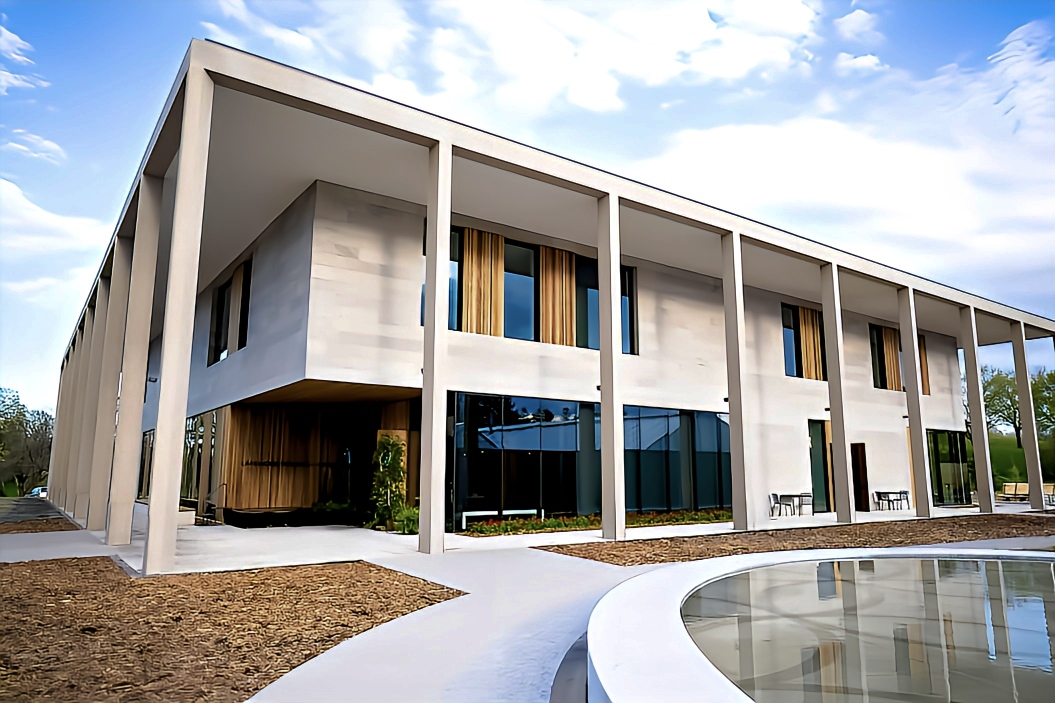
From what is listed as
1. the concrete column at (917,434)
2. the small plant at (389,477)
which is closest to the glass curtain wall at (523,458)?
the small plant at (389,477)

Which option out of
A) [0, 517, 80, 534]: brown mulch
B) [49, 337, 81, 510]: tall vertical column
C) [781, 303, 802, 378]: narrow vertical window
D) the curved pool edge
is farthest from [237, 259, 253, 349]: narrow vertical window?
[781, 303, 802, 378]: narrow vertical window

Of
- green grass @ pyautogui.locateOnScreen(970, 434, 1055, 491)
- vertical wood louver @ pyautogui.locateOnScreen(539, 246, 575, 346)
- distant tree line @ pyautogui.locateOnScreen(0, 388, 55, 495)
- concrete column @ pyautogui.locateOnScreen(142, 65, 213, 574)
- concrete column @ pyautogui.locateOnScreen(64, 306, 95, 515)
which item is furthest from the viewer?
distant tree line @ pyautogui.locateOnScreen(0, 388, 55, 495)

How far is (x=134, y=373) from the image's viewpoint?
10930 millimetres

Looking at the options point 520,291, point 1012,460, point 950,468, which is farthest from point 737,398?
point 1012,460

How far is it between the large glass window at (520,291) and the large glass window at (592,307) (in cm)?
135

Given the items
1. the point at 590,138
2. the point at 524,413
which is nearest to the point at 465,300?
the point at 524,413

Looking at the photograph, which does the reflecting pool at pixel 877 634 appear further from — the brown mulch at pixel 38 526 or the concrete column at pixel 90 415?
the concrete column at pixel 90 415

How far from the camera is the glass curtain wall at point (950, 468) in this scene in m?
24.3

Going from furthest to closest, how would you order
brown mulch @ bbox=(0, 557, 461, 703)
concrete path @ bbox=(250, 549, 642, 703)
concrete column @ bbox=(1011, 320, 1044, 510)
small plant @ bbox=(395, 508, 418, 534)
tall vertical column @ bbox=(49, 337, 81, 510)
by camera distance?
1. tall vertical column @ bbox=(49, 337, 81, 510)
2. concrete column @ bbox=(1011, 320, 1044, 510)
3. small plant @ bbox=(395, 508, 418, 534)
4. brown mulch @ bbox=(0, 557, 461, 703)
5. concrete path @ bbox=(250, 549, 642, 703)

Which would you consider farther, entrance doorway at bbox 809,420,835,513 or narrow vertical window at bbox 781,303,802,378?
narrow vertical window at bbox 781,303,802,378

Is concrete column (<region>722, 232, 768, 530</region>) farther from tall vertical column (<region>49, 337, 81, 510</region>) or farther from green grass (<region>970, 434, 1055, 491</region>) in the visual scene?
green grass (<region>970, 434, 1055, 491</region>)

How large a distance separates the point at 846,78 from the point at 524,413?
27308 mm

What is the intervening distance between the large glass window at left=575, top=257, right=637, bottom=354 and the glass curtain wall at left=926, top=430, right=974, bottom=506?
14.4m

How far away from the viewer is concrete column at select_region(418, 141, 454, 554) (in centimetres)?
1009
